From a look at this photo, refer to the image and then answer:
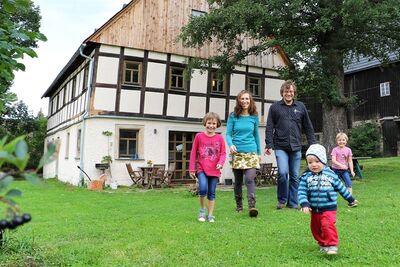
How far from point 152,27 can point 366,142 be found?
17.1 metres

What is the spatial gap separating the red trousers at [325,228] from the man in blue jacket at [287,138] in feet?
8.56

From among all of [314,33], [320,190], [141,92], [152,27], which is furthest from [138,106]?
[320,190]

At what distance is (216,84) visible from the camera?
1789 cm

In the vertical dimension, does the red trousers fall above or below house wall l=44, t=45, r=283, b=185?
below

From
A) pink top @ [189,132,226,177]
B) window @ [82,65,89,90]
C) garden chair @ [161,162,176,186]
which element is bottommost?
garden chair @ [161,162,176,186]

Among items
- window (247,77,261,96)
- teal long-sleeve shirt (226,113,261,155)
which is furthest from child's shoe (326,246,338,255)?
window (247,77,261,96)

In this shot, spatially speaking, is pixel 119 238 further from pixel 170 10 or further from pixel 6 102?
pixel 170 10

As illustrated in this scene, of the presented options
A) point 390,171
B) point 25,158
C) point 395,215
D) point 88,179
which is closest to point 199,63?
point 88,179

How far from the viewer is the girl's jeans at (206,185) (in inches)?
228

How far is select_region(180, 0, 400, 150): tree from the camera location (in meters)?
12.7

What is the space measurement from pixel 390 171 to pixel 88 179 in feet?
39.7

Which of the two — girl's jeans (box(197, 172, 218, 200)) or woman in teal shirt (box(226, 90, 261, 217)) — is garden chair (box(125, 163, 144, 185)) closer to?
woman in teal shirt (box(226, 90, 261, 217))

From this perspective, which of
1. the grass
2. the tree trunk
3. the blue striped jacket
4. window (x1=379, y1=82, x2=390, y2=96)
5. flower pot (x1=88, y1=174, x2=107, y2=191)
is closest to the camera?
the grass

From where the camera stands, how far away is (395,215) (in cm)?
555
